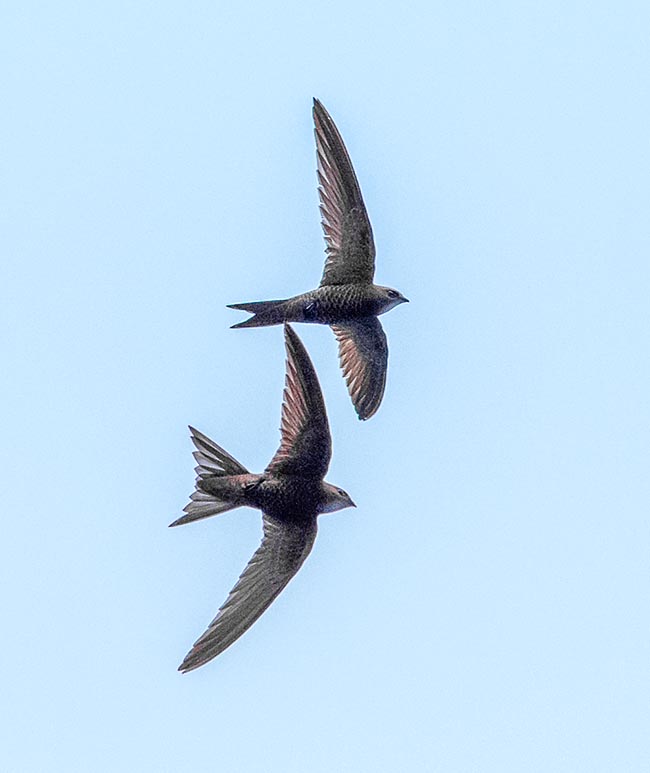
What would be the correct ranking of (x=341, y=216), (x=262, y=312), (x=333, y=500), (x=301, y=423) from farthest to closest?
1. (x=341, y=216)
2. (x=262, y=312)
3. (x=333, y=500)
4. (x=301, y=423)

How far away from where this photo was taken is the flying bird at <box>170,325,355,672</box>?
1006 centimetres

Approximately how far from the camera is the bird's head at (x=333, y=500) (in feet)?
34.3

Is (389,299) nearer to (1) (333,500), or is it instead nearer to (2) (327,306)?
(2) (327,306)

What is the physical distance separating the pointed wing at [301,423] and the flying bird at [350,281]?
1.39 m

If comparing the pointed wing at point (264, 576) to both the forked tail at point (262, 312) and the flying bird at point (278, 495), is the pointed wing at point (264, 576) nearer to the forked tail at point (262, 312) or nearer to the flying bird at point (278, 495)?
the flying bird at point (278, 495)

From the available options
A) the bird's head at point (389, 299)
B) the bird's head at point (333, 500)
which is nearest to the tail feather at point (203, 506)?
the bird's head at point (333, 500)

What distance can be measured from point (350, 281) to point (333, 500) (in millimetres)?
1767

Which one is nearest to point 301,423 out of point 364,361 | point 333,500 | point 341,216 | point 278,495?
point 278,495

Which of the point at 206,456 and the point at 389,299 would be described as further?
the point at 389,299

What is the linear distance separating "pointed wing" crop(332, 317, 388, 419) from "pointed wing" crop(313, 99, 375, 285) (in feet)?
1.09

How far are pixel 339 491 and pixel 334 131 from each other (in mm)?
2520

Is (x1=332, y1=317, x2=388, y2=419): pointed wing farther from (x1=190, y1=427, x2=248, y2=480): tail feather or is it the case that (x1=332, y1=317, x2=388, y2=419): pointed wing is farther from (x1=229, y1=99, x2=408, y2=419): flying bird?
(x1=190, y1=427, x2=248, y2=480): tail feather

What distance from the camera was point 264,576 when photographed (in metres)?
10.5

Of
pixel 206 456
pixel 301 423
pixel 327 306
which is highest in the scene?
pixel 327 306
